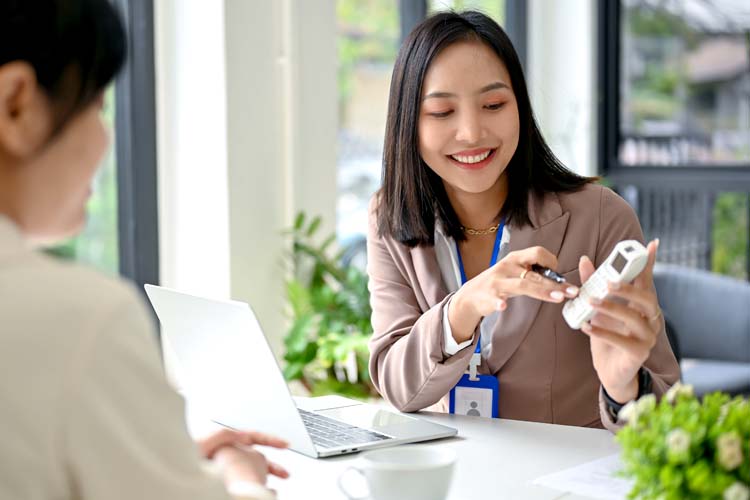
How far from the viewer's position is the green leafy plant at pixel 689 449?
0.98 m

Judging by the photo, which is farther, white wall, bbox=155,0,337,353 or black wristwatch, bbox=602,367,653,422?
white wall, bbox=155,0,337,353

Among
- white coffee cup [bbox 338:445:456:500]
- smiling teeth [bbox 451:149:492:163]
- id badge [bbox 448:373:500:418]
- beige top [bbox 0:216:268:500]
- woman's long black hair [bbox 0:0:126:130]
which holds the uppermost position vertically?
woman's long black hair [bbox 0:0:126:130]

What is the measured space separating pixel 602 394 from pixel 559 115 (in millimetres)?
3681

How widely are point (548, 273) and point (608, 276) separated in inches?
5.1

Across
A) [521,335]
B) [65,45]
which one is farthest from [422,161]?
[65,45]

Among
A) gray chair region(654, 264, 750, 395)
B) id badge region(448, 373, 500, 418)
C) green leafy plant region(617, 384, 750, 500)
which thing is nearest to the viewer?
green leafy plant region(617, 384, 750, 500)

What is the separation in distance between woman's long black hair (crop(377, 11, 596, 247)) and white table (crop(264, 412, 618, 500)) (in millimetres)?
464

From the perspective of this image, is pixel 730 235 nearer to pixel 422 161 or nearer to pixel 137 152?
pixel 137 152


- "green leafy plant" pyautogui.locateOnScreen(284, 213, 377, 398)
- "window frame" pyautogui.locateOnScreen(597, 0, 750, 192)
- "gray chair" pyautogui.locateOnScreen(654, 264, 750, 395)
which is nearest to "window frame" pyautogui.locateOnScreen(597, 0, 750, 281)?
"window frame" pyautogui.locateOnScreen(597, 0, 750, 192)

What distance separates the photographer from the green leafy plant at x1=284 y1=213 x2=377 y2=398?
3.20 meters

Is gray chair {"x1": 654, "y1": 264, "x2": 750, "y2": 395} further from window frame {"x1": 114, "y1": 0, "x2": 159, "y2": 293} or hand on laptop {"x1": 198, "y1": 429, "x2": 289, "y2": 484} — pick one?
hand on laptop {"x1": 198, "y1": 429, "x2": 289, "y2": 484}

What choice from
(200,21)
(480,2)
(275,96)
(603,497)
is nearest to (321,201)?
(275,96)

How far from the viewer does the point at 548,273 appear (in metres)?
1.56

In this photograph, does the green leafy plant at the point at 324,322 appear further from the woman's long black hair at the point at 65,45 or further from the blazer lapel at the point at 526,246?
the woman's long black hair at the point at 65,45
